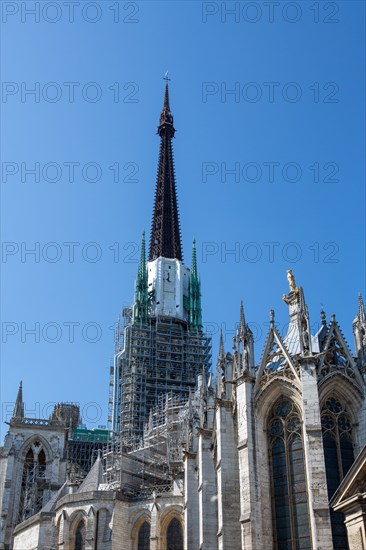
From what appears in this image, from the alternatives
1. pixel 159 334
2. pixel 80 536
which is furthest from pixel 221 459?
pixel 159 334

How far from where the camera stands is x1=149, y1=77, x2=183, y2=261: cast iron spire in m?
75.1

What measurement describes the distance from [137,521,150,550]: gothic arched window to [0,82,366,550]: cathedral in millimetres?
56

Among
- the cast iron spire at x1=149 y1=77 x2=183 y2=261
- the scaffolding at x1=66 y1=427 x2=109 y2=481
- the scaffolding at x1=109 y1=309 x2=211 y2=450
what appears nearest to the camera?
the scaffolding at x1=109 y1=309 x2=211 y2=450

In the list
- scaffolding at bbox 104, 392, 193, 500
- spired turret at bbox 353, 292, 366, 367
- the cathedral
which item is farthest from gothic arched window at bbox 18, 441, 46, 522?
spired turret at bbox 353, 292, 366, 367

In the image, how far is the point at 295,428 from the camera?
27.9 m

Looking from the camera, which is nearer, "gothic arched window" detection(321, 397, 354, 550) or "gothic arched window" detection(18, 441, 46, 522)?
"gothic arched window" detection(321, 397, 354, 550)

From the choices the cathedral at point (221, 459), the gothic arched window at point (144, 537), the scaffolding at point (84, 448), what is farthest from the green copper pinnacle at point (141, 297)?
the gothic arched window at point (144, 537)

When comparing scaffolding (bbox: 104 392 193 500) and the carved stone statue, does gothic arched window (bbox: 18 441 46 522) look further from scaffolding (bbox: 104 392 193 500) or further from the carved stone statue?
the carved stone statue

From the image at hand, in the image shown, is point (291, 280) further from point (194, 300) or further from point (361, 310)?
point (194, 300)

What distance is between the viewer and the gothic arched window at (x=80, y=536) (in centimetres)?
3700

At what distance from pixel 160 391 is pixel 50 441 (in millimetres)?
11343

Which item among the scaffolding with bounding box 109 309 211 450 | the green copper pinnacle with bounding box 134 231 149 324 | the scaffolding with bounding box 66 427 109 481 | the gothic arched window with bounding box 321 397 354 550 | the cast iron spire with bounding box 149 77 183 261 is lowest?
the gothic arched window with bounding box 321 397 354 550

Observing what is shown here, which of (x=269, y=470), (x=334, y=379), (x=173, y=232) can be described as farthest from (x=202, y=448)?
(x=173, y=232)

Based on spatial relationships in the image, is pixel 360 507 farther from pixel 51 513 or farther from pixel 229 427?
pixel 51 513
